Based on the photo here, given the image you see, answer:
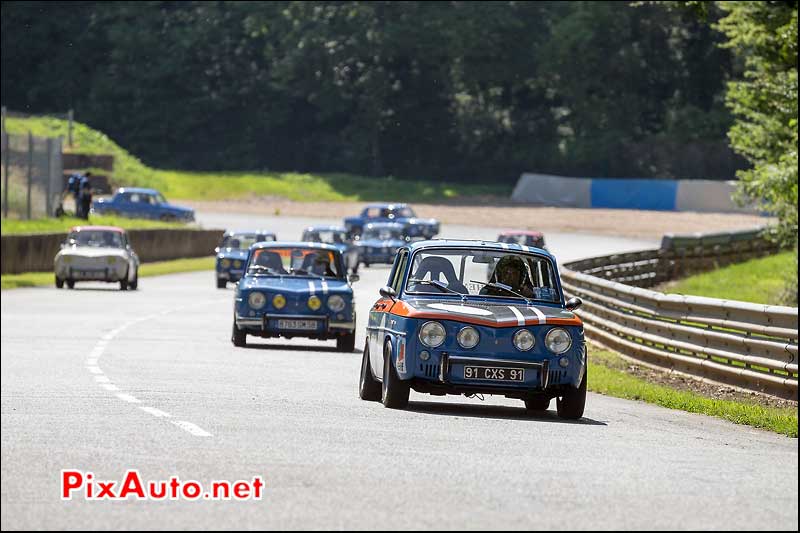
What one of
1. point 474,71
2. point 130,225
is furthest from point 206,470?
point 474,71

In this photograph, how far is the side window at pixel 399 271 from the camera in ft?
49.0

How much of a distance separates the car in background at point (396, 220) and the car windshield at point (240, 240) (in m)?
15.5

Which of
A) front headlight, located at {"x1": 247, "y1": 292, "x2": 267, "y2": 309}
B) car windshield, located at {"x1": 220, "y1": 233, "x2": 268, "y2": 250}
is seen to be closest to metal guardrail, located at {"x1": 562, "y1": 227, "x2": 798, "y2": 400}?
front headlight, located at {"x1": 247, "y1": 292, "x2": 267, "y2": 309}

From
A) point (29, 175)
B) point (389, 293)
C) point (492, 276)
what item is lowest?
point (389, 293)

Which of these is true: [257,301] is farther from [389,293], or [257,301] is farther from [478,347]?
[478,347]

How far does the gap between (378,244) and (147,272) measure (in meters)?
8.13

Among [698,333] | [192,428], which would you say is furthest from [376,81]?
[192,428]

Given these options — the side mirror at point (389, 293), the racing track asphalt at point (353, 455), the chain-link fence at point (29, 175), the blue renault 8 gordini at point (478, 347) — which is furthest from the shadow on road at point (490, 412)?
the chain-link fence at point (29, 175)

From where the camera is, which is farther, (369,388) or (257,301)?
(257,301)

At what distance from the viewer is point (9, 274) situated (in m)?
42.2

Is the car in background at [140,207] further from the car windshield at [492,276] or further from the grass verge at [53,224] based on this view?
the car windshield at [492,276]

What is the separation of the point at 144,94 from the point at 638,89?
31.0m

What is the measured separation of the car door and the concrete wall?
7638cm

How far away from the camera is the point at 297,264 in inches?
959
